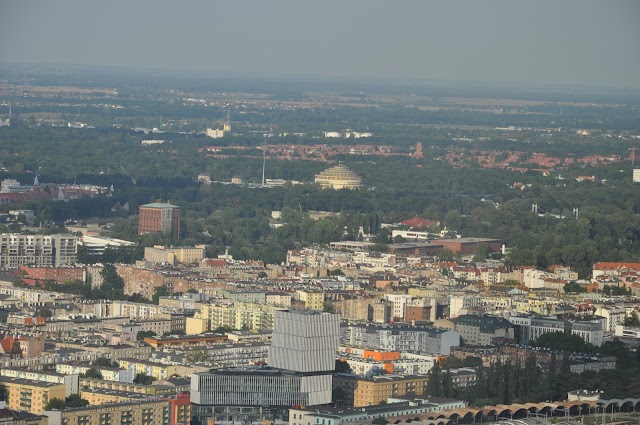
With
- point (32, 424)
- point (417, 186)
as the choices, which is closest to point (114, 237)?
point (417, 186)

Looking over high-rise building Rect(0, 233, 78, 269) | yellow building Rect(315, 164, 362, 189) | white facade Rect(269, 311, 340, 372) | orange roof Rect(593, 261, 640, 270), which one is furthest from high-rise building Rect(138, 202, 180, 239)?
white facade Rect(269, 311, 340, 372)

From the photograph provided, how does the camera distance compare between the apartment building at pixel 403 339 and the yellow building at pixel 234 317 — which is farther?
the yellow building at pixel 234 317

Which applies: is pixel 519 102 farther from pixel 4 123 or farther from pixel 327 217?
pixel 327 217

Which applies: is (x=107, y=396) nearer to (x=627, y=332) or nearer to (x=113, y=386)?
(x=113, y=386)

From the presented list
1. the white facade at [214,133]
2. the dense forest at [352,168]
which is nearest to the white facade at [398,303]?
the dense forest at [352,168]

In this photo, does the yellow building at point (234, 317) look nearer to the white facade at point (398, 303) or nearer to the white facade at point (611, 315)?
the white facade at point (398, 303)


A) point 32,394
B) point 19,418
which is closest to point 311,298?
point 32,394

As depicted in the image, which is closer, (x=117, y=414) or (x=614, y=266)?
(x=117, y=414)
